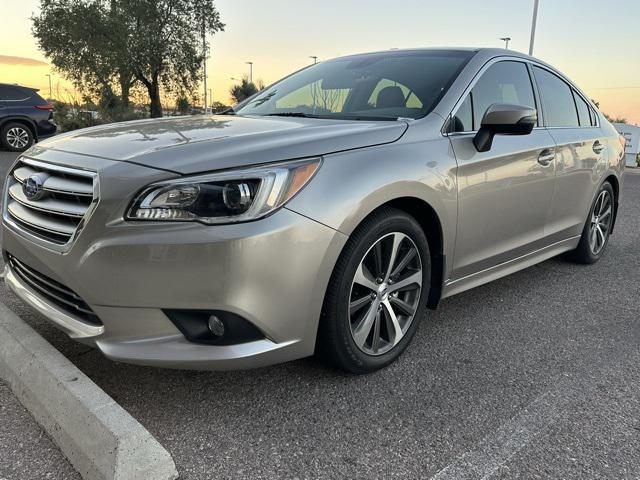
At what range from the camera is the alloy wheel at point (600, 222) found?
4.60 m

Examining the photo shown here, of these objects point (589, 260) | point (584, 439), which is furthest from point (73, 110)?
point (584, 439)

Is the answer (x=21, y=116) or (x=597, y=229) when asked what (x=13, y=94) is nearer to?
(x=21, y=116)

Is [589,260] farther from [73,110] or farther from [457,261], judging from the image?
[73,110]

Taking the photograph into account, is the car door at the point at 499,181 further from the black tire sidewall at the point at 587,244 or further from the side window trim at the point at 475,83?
the black tire sidewall at the point at 587,244

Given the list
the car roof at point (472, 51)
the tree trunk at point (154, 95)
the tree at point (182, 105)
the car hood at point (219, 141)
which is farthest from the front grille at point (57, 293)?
the tree at point (182, 105)

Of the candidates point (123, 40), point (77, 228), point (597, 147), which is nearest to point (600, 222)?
point (597, 147)

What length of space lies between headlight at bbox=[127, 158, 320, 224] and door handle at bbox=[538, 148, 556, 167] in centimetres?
214

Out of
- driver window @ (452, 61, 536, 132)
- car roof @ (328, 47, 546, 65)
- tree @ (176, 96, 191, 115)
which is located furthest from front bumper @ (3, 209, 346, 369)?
tree @ (176, 96, 191, 115)

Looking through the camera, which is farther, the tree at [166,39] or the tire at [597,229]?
the tree at [166,39]

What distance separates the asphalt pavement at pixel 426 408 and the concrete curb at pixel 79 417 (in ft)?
0.39

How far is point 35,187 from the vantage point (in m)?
2.34

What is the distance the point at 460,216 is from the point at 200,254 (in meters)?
1.48

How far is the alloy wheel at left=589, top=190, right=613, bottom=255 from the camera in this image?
15.1ft

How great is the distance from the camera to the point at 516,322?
3.39 metres
